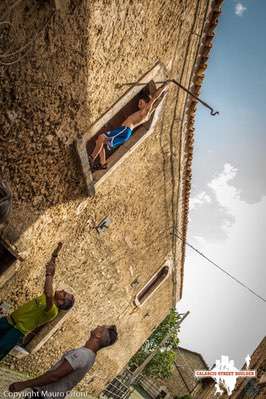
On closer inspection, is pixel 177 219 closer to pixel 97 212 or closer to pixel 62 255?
pixel 97 212

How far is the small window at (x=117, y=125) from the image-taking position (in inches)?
205

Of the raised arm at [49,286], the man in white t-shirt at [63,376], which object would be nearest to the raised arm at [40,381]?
the man in white t-shirt at [63,376]

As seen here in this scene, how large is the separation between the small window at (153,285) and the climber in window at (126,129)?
5.05 metres

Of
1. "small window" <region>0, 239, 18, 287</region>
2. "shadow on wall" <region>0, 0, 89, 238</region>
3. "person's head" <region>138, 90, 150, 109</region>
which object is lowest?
"small window" <region>0, 239, 18, 287</region>

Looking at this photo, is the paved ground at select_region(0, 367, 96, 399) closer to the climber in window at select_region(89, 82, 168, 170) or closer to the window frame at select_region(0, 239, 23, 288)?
the window frame at select_region(0, 239, 23, 288)

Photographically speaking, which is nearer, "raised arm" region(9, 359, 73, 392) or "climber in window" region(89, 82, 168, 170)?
"raised arm" region(9, 359, 73, 392)

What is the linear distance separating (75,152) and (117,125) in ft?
3.81

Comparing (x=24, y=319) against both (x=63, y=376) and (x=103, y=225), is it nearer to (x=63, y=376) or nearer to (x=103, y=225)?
(x=63, y=376)

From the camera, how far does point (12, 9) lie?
10.5ft

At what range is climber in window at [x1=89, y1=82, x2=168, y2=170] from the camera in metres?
5.37

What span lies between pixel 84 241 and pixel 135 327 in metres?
4.88

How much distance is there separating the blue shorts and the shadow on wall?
52 cm

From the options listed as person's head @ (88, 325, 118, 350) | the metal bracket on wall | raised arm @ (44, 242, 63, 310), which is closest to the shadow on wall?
raised arm @ (44, 242, 63, 310)

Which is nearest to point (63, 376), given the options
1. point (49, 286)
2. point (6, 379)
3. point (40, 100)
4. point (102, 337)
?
point (102, 337)
